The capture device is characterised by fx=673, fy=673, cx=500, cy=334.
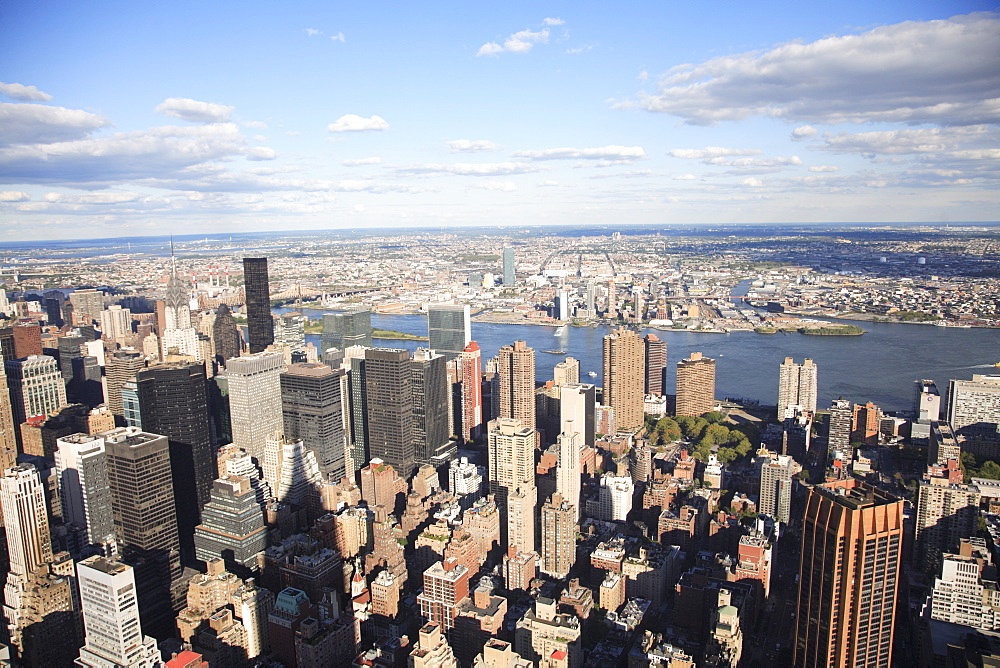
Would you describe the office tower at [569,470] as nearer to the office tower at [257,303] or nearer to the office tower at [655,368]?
the office tower at [655,368]

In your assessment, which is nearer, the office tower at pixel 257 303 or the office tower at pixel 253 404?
the office tower at pixel 253 404

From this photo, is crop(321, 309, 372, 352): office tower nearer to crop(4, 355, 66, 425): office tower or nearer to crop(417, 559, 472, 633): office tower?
crop(4, 355, 66, 425): office tower

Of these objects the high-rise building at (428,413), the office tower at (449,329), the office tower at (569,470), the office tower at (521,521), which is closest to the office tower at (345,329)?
the office tower at (449,329)

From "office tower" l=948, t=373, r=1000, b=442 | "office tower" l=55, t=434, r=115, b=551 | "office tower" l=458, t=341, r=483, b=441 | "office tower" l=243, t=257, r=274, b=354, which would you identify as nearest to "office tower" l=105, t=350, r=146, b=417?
"office tower" l=55, t=434, r=115, b=551

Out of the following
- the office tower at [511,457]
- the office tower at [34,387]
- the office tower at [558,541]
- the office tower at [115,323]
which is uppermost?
the office tower at [115,323]

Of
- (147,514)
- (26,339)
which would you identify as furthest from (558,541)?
(26,339)

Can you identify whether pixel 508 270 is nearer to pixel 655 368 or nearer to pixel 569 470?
pixel 655 368
